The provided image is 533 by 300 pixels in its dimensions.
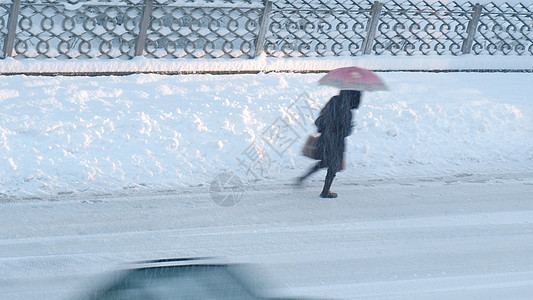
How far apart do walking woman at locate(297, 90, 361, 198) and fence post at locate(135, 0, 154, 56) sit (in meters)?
6.54

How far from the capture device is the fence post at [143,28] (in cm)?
1345

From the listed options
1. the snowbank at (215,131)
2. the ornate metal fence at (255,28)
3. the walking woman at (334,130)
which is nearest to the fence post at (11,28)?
the ornate metal fence at (255,28)

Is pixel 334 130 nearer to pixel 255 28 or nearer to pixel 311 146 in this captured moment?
pixel 311 146

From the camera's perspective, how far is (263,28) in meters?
14.4

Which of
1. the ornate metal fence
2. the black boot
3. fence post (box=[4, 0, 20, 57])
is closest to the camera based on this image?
the black boot

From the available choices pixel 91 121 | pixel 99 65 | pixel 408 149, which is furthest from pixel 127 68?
pixel 408 149

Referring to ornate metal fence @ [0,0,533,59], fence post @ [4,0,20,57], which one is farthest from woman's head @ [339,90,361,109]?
fence post @ [4,0,20,57]

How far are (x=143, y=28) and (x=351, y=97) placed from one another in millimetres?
6839

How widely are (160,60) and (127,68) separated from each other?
2.25ft

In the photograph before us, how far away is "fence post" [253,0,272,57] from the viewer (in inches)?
559

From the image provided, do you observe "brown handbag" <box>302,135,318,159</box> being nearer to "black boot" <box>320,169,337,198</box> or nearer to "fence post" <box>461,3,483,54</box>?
"black boot" <box>320,169,337,198</box>

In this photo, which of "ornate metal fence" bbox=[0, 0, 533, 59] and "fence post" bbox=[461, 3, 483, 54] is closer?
"ornate metal fence" bbox=[0, 0, 533, 59]

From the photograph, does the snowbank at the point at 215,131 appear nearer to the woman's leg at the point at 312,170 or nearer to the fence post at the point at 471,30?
the woman's leg at the point at 312,170

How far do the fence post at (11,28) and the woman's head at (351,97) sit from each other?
7445 millimetres
